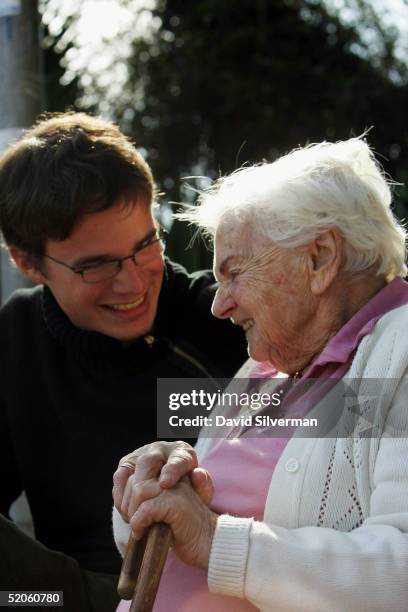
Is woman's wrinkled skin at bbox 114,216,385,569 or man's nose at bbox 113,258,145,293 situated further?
man's nose at bbox 113,258,145,293

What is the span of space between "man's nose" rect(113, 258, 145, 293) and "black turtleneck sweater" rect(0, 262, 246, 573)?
206mm

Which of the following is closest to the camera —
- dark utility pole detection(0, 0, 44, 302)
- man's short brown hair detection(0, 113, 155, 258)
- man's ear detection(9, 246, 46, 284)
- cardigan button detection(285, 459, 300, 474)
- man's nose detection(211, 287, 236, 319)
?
cardigan button detection(285, 459, 300, 474)

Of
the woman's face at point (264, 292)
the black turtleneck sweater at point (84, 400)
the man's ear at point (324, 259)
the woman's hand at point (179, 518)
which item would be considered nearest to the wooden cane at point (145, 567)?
the woman's hand at point (179, 518)

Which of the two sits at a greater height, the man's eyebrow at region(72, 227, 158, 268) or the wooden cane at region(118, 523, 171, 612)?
the man's eyebrow at region(72, 227, 158, 268)

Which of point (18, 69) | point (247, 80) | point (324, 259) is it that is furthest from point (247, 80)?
point (324, 259)

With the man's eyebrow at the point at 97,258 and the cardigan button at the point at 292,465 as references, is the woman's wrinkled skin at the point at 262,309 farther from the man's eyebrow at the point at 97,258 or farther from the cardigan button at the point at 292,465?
the man's eyebrow at the point at 97,258

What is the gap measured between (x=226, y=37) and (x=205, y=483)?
19.6ft

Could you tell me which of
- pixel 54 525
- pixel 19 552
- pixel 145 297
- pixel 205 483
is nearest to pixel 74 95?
pixel 145 297

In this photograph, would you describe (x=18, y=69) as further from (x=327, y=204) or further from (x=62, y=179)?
(x=327, y=204)

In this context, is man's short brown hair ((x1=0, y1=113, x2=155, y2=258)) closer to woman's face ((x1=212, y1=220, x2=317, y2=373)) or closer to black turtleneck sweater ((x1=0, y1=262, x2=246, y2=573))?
black turtleneck sweater ((x1=0, y1=262, x2=246, y2=573))

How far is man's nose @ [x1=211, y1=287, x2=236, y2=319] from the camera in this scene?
7.59 feet

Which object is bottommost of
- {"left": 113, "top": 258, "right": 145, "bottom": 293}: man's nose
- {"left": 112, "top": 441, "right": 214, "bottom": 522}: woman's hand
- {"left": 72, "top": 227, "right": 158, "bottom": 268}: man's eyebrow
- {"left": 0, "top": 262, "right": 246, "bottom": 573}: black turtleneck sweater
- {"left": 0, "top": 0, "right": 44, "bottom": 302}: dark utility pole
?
{"left": 0, "top": 262, "right": 246, "bottom": 573}: black turtleneck sweater

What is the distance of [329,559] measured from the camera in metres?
1.79

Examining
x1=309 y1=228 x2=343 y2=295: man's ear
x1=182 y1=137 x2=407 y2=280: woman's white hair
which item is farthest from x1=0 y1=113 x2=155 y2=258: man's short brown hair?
x1=309 y1=228 x2=343 y2=295: man's ear
